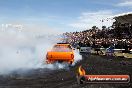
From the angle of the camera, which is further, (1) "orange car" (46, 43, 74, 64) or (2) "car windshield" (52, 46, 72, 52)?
(2) "car windshield" (52, 46, 72, 52)

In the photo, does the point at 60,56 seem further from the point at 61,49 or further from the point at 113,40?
the point at 113,40

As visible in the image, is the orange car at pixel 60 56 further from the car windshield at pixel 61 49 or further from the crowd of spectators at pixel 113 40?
the crowd of spectators at pixel 113 40

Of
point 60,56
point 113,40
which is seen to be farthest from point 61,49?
point 113,40

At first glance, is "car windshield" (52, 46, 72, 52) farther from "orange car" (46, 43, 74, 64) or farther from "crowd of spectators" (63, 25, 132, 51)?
"crowd of spectators" (63, 25, 132, 51)

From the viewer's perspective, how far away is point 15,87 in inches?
591

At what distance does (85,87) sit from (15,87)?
9.01 ft

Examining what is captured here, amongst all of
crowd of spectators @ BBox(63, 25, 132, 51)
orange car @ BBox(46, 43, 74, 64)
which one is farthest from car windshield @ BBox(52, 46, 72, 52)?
crowd of spectators @ BBox(63, 25, 132, 51)

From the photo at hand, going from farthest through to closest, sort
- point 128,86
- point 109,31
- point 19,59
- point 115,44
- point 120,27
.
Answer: point 109,31, point 120,27, point 115,44, point 19,59, point 128,86

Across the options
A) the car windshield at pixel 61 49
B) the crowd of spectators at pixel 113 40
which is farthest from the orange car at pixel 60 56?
the crowd of spectators at pixel 113 40

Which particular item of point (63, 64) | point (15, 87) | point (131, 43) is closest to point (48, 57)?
point (63, 64)

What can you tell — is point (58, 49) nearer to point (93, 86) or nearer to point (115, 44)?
point (93, 86)

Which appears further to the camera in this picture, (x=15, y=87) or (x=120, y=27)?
(x=120, y=27)

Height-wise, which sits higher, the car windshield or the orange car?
the car windshield

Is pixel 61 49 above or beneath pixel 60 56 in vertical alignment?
above
